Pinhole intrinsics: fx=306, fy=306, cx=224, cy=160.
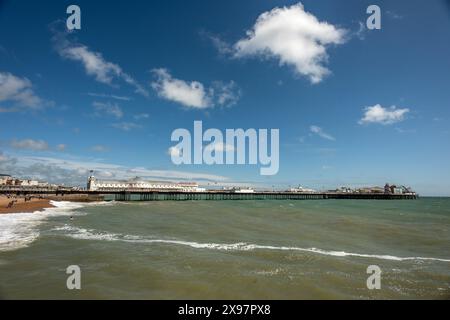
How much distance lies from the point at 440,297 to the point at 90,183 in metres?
97.7

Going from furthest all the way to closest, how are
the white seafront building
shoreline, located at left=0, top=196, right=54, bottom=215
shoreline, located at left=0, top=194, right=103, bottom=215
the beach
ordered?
the white seafront building, shoreline, located at left=0, top=194, right=103, bottom=215, the beach, shoreline, located at left=0, top=196, right=54, bottom=215

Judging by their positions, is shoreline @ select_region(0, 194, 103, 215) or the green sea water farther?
shoreline @ select_region(0, 194, 103, 215)

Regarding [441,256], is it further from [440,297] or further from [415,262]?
[440,297]

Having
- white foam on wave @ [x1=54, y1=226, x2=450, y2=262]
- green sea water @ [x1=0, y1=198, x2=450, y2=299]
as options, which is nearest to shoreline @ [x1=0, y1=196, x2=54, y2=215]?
green sea water @ [x1=0, y1=198, x2=450, y2=299]

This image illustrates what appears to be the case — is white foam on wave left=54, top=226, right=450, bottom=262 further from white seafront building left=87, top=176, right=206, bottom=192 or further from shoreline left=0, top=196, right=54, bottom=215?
white seafront building left=87, top=176, right=206, bottom=192

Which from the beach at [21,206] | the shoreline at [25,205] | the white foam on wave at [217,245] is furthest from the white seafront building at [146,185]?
the white foam on wave at [217,245]

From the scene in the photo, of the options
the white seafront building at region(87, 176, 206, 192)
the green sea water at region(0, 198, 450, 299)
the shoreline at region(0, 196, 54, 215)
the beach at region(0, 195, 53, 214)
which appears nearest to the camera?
the green sea water at region(0, 198, 450, 299)

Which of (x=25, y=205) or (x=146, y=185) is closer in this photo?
(x=25, y=205)

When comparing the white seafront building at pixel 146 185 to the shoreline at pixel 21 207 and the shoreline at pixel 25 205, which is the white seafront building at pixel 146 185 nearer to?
the shoreline at pixel 25 205

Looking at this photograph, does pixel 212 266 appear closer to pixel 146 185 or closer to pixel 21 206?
pixel 21 206

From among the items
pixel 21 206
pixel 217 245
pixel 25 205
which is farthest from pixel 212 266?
pixel 25 205

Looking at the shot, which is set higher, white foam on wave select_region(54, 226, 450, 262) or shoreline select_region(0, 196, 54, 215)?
white foam on wave select_region(54, 226, 450, 262)
